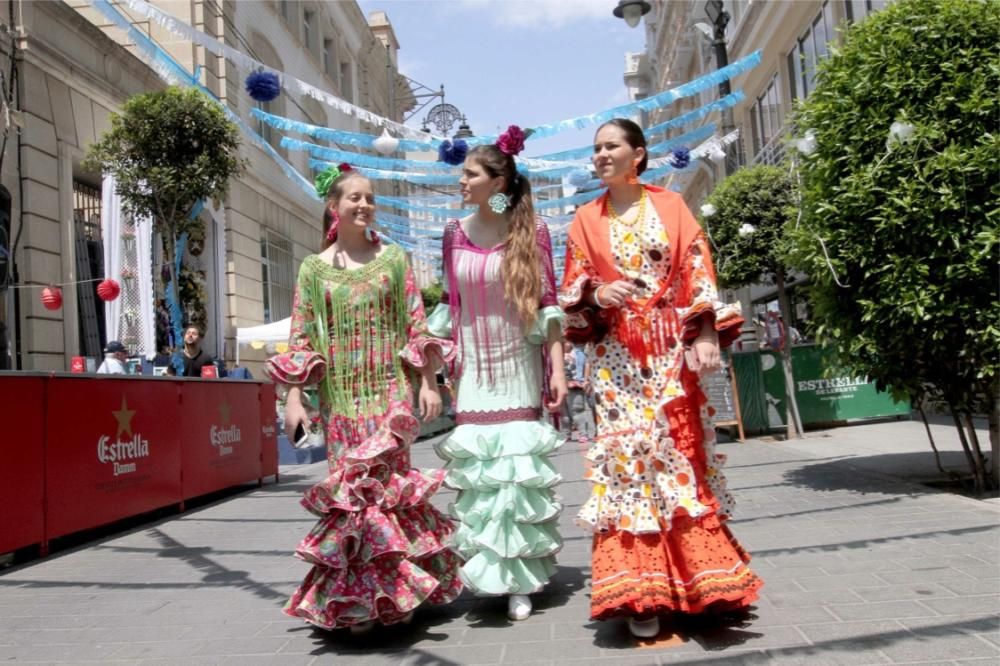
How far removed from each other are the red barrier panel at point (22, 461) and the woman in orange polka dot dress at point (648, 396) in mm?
4207

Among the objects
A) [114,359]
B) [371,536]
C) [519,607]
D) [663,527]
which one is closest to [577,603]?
[519,607]

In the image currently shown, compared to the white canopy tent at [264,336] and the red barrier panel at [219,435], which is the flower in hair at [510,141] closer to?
the red barrier panel at [219,435]

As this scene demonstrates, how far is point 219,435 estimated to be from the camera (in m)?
9.29

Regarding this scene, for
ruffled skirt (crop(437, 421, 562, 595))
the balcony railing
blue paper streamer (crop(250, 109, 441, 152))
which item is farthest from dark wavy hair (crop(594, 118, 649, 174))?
the balcony railing

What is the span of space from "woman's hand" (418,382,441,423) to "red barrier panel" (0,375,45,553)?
3493mm

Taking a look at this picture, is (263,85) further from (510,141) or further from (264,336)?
(264,336)

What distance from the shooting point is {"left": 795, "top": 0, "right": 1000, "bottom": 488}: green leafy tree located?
219 inches

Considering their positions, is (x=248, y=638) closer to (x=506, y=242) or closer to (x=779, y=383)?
(x=506, y=242)

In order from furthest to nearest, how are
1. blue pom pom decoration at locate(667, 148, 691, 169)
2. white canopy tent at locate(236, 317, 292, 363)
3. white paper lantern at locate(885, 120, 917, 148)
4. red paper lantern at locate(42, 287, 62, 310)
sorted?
1. white canopy tent at locate(236, 317, 292, 363)
2. red paper lantern at locate(42, 287, 62, 310)
3. blue pom pom decoration at locate(667, 148, 691, 169)
4. white paper lantern at locate(885, 120, 917, 148)

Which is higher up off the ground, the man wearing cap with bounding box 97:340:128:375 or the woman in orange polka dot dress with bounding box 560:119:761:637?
the man wearing cap with bounding box 97:340:128:375

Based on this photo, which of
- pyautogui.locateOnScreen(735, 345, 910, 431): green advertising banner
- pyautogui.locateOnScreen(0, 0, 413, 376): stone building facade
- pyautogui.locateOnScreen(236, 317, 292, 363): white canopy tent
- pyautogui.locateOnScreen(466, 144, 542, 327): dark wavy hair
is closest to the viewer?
pyautogui.locateOnScreen(466, 144, 542, 327): dark wavy hair

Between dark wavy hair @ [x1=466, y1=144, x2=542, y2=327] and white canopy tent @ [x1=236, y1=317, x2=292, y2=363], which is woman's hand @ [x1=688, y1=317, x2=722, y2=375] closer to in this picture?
dark wavy hair @ [x1=466, y1=144, x2=542, y2=327]

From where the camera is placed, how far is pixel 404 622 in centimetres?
375

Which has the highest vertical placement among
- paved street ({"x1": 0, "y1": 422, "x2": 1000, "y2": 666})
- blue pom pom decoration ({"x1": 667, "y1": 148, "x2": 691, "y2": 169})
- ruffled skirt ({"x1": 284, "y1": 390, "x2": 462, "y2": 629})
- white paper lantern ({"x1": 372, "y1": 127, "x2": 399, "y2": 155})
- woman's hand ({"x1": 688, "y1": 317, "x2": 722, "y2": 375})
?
blue pom pom decoration ({"x1": 667, "y1": 148, "x2": 691, "y2": 169})
